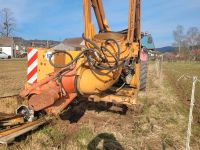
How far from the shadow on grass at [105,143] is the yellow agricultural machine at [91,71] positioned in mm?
781

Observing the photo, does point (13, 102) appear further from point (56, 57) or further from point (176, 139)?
point (176, 139)

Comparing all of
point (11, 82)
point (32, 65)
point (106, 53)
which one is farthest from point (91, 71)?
point (11, 82)

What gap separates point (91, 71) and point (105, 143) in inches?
53.8

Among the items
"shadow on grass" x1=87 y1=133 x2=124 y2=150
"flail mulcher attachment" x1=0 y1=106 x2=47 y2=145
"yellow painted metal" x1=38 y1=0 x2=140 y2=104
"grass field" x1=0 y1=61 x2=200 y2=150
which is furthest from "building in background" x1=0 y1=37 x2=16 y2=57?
"flail mulcher attachment" x1=0 y1=106 x2=47 y2=145

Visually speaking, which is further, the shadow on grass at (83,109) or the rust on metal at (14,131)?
the shadow on grass at (83,109)

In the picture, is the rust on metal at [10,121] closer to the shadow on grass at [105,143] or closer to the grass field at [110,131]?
the grass field at [110,131]

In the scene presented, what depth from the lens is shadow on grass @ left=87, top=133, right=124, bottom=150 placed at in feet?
14.8

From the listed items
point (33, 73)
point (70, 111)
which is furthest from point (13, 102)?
point (70, 111)

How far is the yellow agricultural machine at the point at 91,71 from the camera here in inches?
153

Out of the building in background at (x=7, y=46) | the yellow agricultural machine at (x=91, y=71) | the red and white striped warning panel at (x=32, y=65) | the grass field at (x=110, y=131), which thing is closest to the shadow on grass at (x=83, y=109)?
the grass field at (x=110, y=131)

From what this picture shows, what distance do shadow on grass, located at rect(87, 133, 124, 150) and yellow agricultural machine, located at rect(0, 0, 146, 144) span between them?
781 millimetres

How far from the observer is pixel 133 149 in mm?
4527

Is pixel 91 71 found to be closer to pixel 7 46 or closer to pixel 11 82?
pixel 11 82

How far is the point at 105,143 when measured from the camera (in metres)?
4.69
